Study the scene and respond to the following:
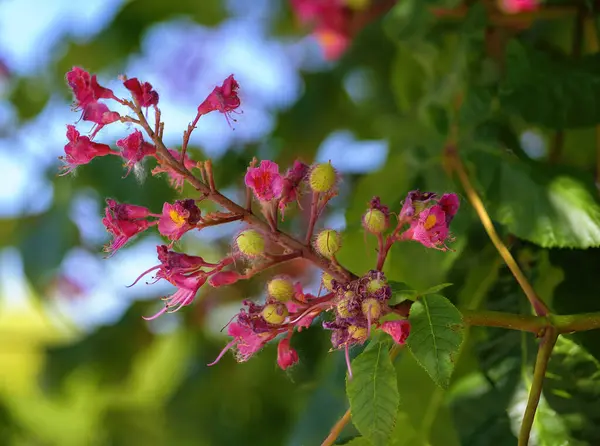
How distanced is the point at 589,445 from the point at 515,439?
0.07 metres

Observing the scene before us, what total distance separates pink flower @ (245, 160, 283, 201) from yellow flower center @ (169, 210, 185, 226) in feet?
0.21

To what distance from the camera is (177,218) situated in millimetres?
600

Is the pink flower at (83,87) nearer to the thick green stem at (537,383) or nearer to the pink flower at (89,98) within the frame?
the pink flower at (89,98)

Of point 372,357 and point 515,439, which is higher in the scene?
point 372,357

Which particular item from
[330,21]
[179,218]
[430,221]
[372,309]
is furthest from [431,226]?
[330,21]

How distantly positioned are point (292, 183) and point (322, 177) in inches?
1.1

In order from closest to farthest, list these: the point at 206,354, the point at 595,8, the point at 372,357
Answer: the point at 372,357
the point at 595,8
the point at 206,354

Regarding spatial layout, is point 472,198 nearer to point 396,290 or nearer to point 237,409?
point 396,290

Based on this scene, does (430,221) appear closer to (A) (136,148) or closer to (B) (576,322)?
(B) (576,322)

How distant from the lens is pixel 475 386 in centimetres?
84

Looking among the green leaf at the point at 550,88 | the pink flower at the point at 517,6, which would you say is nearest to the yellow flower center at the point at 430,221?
the green leaf at the point at 550,88

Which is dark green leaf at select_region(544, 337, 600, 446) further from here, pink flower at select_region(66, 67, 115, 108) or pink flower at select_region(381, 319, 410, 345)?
pink flower at select_region(66, 67, 115, 108)

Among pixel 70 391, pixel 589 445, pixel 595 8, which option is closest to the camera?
pixel 589 445

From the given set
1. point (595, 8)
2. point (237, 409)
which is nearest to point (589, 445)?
A: point (595, 8)
